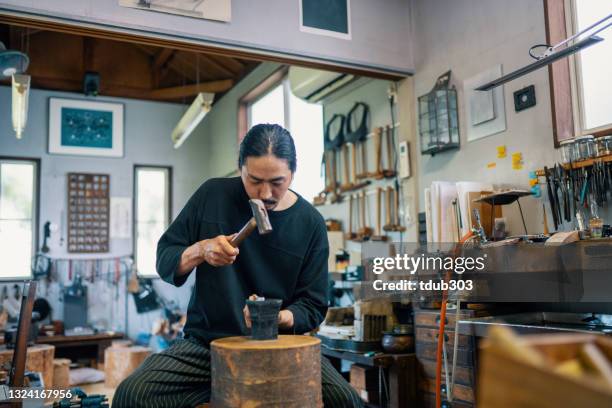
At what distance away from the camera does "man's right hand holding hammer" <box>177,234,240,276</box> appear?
193cm

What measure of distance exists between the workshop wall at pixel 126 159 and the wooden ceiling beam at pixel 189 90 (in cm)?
23

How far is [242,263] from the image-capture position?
2.30 m

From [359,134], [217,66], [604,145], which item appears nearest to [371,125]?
[359,134]

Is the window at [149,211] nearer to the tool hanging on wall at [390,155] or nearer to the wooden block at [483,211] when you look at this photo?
the tool hanging on wall at [390,155]

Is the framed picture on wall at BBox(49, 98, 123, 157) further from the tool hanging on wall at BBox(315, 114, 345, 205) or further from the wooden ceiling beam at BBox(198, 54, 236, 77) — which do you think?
the tool hanging on wall at BBox(315, 114, 345, 205)

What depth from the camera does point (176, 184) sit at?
9492 mm

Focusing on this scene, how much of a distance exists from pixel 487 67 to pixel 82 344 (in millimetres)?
6396

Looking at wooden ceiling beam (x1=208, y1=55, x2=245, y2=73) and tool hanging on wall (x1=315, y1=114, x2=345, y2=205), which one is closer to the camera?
tool hanging on wall (x1=315, y1=114, x2=345, y2=205)

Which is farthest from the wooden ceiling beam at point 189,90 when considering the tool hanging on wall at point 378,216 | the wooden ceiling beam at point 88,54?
the tool hanging on wall at point 378,216

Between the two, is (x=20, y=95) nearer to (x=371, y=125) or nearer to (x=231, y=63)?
(x=371, y=125)

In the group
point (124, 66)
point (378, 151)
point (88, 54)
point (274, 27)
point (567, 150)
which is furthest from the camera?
point (124, 66)

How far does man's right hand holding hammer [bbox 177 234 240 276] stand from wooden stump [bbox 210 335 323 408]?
13.3 inches

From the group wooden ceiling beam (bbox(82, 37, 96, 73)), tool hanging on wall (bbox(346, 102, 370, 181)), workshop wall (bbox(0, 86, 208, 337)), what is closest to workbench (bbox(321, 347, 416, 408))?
tool hanging on wall (bbox(346, 102, 370, 181))

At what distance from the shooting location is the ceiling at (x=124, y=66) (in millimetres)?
8508
